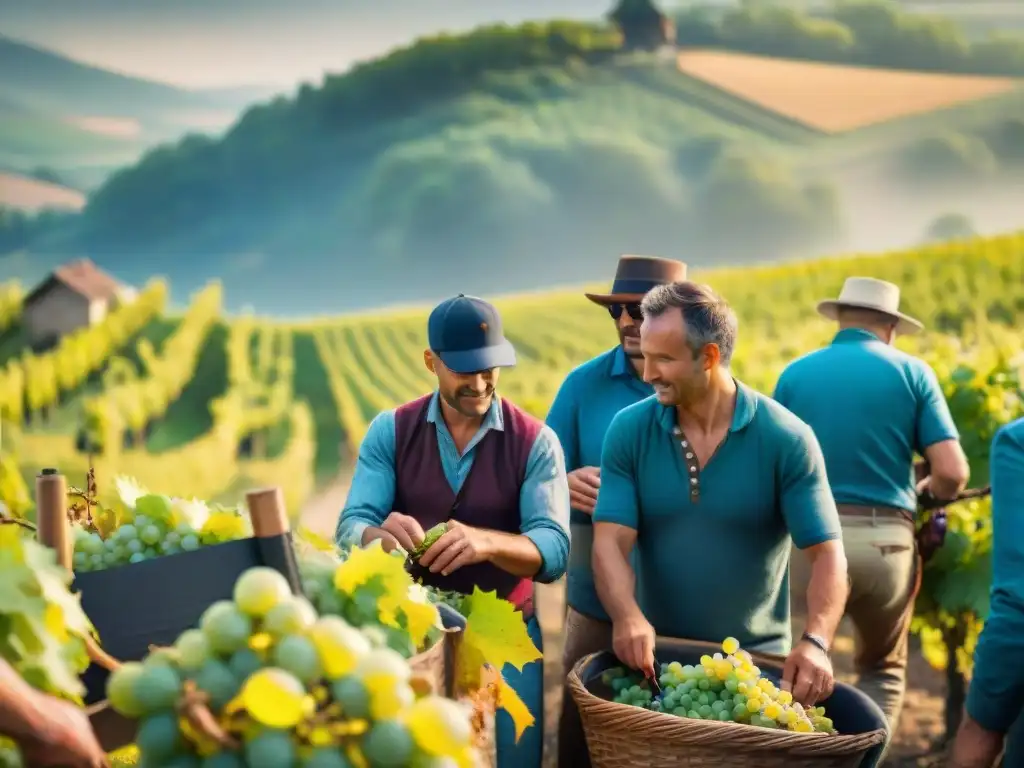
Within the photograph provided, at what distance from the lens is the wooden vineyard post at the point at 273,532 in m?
1.61

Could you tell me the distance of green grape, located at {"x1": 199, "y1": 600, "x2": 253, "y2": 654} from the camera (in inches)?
52.6

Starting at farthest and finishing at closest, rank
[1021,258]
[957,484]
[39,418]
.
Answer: [1021,258] → [39,418] → [957,484]

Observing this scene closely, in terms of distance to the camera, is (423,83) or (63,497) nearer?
(63,497)

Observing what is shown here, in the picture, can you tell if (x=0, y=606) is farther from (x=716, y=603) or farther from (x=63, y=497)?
(x=716, y=603)

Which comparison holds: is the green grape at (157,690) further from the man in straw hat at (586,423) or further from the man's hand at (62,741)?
the man in straw hat at (586,423)

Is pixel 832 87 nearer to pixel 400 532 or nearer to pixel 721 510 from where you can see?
pixel 721 510

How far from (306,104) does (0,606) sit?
37.9m

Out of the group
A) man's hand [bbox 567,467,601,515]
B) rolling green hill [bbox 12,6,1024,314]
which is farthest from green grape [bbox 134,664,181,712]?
rolling green hill [bbox 12,6,1024,314]

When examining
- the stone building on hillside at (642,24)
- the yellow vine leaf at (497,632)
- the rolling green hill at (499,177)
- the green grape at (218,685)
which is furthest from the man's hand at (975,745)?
the stone building on hillside at (642,24)

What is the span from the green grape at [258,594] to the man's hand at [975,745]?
169 cm

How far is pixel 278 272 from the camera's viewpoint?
39.0 meters

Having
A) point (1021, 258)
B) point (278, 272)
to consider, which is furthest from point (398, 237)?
point (1021, 258)

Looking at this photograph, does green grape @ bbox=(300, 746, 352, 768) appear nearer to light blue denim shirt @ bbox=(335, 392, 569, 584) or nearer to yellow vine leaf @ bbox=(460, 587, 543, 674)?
yellow vine leaf @ bbox=(460, 587, 543, 674)

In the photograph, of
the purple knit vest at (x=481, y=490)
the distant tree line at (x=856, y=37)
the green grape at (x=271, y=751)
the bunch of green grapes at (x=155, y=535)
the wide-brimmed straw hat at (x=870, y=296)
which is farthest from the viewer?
the distant tree line at (x=856, y=37)
